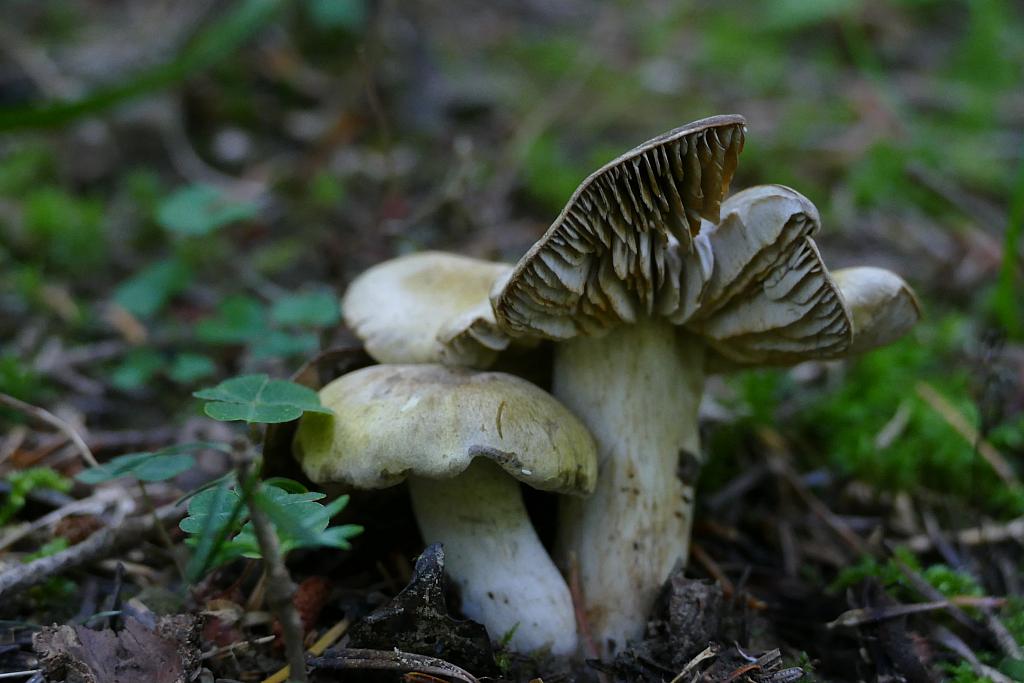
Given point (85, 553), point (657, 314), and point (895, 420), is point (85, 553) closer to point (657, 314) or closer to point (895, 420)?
point (657, 314)

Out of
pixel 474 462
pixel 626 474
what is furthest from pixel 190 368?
pixel 626 474

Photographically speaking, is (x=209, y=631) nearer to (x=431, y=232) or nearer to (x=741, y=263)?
(x=741, y=263)

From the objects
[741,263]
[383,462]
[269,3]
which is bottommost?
[383,462]

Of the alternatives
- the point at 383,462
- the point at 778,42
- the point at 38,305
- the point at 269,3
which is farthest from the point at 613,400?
the point at 778,42

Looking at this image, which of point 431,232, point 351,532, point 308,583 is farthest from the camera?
point 431,232

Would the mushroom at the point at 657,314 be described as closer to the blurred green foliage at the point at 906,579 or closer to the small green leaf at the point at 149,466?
the blurred green foliage at the point at 906,579

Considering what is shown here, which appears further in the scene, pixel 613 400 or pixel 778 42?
pixel 778 42

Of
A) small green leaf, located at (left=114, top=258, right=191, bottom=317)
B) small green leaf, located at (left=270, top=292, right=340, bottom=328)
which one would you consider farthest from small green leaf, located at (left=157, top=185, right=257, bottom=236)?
small green leaf, located at (left=270, top=292, right=340, bottom=328)
